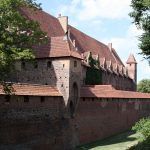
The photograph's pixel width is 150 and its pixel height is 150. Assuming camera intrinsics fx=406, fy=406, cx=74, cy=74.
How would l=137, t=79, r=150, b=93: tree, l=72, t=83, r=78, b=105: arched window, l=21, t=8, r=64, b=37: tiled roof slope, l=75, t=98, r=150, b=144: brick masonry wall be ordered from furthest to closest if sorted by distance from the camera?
l=137, t=79, r=150, b=93: tree < l=21, t=8, r=64, b=37: tiled roof slope < l=75, t=98, r=150, b=144: brick masonry wall < l=72, t=83, r=78, b=105: arched window

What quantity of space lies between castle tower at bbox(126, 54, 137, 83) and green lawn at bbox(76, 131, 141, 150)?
27908 mm

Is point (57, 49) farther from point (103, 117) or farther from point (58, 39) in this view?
point (103, 117)

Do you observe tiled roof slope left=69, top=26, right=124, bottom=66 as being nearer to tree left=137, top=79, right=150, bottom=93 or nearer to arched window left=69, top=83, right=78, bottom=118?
tree left=137, top=79, right=150, bottom=93

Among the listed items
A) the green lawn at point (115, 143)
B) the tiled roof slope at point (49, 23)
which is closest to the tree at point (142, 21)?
the green lawn at point (115, 143)

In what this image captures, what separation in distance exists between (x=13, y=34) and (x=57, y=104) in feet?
46.2

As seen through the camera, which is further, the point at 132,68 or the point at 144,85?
the point at 144,85

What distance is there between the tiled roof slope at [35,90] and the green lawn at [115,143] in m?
6.03

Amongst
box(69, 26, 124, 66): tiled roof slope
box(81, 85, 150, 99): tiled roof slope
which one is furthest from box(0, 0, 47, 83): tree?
box(69, 26, 124, 66): tiled roof slope

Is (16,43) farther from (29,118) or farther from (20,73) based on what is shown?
(20,73)

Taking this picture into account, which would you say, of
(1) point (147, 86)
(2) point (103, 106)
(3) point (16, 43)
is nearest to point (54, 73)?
(2) point (103, 106)

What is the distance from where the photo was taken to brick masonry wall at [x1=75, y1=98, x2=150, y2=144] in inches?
1511

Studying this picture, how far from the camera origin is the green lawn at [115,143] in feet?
118

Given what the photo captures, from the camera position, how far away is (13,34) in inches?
821

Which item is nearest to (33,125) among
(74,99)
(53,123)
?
(53,123)
